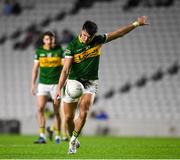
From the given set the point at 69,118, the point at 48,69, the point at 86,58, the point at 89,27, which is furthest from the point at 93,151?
the point at 48,69

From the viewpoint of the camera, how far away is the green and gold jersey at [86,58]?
1049cm

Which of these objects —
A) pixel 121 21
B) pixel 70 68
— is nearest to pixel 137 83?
pixel 121 21

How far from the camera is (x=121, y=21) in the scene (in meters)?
26.4

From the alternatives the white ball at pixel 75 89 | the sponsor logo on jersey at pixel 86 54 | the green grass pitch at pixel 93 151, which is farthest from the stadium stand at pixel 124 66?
the sponsor logo on jersey at pixel 86 54

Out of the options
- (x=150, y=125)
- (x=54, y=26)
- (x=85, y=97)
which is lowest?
(x=150, y=125)

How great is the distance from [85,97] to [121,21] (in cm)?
1607

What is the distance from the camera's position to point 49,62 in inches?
576

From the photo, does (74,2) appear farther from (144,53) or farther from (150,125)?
(150,125)

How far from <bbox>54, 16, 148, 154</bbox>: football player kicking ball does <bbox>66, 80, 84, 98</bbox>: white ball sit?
0.06m

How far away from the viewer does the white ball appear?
10719 millimetres

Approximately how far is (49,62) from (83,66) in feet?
13.4

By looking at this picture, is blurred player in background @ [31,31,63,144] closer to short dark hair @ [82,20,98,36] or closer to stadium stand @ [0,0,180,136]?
short dark hair @ [82,20,98,36]

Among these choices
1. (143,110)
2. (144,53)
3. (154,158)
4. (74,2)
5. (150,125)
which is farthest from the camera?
(74,2)

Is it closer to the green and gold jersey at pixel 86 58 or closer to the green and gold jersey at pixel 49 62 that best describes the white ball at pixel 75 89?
the green and gold jersey at pixel 86 58
